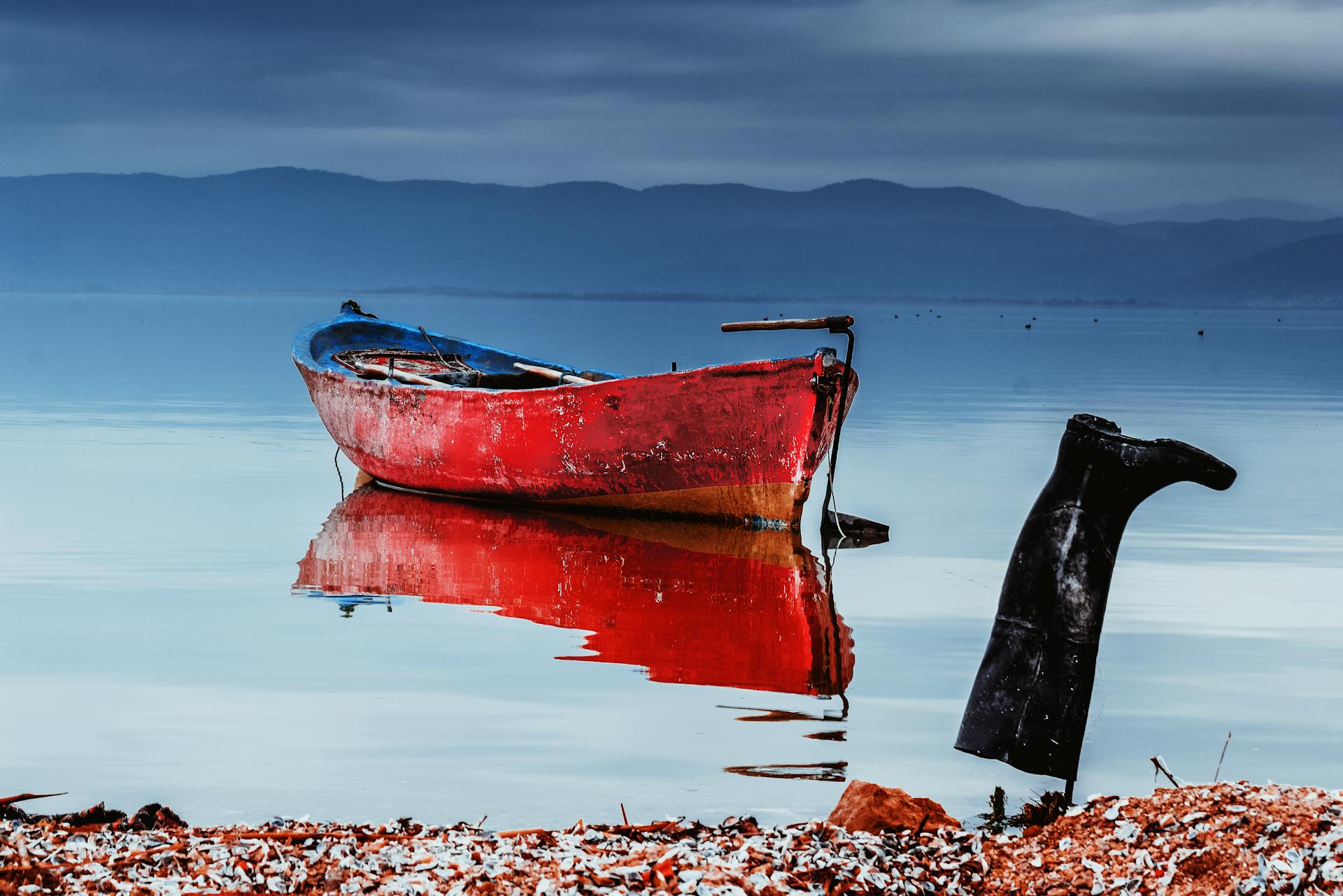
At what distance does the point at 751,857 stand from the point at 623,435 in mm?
10479

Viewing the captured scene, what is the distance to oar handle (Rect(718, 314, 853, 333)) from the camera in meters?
14.4

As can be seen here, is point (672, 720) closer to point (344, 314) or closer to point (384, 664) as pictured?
point (384, 664)

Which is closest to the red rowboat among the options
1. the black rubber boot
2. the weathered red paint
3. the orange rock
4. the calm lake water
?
the weathered red paint

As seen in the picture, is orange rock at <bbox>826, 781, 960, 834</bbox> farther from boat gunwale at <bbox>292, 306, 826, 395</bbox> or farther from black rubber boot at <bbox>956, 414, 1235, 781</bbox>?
boat gunwale at <bbox>292, 306, 826, 395</bbox>

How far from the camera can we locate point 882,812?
6.04m

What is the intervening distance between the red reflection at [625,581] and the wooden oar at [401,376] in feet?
5.49

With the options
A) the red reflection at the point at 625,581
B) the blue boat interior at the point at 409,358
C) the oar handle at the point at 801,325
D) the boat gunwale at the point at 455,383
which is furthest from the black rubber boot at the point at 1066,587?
the blue boat interior at the point at 409,358

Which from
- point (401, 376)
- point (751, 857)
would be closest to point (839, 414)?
point (401, 376)

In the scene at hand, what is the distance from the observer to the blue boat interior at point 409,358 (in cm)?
1936

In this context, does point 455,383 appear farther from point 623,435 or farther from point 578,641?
point 578,641

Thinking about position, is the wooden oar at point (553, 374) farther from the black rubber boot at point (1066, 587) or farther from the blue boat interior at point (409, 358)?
the black rubber boot at point (1066, 587)

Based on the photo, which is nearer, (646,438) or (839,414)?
(839,414)

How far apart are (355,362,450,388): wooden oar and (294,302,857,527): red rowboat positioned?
26mm

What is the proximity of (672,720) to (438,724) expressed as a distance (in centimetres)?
124
